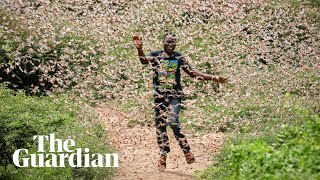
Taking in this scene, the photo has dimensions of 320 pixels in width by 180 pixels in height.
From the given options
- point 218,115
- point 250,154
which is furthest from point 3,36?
point 250,154

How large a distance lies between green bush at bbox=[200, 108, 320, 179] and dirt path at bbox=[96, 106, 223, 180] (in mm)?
1416

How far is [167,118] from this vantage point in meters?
6.85

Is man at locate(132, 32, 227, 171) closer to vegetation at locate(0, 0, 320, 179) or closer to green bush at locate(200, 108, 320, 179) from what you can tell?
vegetation at locate(0, 0, 320, 179)

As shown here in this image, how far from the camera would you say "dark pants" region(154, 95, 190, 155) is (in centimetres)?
687

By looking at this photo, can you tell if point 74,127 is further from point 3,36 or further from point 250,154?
point 3,36

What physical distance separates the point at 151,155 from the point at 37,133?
186 centimetres

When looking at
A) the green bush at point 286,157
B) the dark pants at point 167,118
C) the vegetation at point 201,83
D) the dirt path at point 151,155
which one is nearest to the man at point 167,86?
the dark pants at point 167,118

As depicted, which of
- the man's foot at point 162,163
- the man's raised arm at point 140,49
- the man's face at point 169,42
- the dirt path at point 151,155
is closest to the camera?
the man's raised arm at point 140,49

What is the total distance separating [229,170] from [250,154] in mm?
909

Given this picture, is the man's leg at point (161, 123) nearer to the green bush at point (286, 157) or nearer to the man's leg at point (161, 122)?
the man's leg at point (161, 122)

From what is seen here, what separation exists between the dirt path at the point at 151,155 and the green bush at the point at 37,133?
12.9 inches

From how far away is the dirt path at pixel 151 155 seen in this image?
7.26 m

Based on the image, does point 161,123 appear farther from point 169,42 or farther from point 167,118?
point 169,42

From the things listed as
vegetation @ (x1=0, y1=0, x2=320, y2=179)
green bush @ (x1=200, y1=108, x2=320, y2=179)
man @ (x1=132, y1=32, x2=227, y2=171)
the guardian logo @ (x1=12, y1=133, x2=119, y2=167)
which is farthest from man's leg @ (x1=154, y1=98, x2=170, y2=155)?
green bush @ (x1=200, y1=108, x2=320, y2=179)
